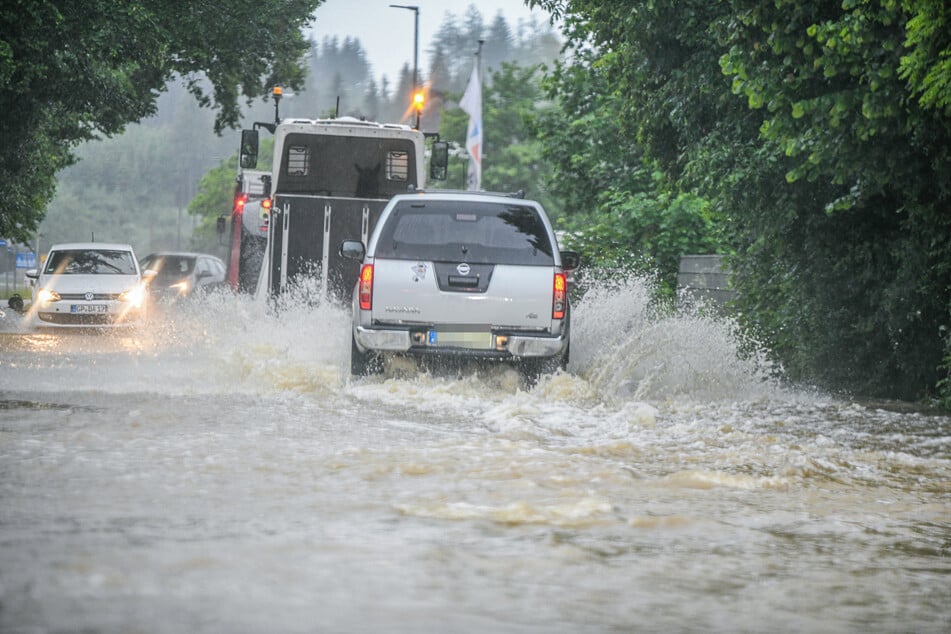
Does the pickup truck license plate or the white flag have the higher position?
the white flag

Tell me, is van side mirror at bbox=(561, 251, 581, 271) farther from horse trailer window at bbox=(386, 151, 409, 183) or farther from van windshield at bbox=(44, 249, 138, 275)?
van windshield at bbox=(44, 249, 138, 275)

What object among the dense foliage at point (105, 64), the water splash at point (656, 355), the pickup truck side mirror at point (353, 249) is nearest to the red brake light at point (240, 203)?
the dense foliage at point (105, 64)

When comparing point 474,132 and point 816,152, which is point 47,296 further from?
point 816,152

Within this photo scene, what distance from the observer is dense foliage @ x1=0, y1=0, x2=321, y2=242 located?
22859 millimetres

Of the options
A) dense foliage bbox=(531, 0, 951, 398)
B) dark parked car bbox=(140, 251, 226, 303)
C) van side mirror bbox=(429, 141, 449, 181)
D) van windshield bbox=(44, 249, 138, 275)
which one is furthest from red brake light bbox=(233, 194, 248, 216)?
dense foliage bbox=(531, 0, 951, 398)

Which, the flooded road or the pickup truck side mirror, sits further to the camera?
the pickup truck side mirror

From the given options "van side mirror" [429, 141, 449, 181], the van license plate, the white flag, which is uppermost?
the white flag

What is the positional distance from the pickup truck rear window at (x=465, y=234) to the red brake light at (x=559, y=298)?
6.6 inches

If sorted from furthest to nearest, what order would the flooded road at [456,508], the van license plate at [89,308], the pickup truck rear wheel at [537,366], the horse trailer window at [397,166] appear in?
the van license plate at [89,308], the horse trailer window at [397,166], the pickup truck rear wheel at [537,366], the flooded road at [456,508]

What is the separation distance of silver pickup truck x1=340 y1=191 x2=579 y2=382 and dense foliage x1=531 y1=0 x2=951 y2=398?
7.96 feet

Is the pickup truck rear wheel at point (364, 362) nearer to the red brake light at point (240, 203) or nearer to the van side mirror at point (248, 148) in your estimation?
the van side mirror at point (248, 148)

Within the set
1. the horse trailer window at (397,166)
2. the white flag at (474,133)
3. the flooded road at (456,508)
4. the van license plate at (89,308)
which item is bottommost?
the flooded road at (456,508)

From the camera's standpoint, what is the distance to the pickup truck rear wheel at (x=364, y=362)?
12.8m

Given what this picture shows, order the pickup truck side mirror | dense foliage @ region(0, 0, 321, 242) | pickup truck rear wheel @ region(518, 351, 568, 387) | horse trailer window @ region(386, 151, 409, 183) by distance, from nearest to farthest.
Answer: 1. pickup truck rear wheel @ region(518, 351, 568, 387)
2. the pickup truck side mirror
3. horse trailer window @ region(386, 151, 409, 183)
4. dense foliage @ region(0, 0, 321, 242)
